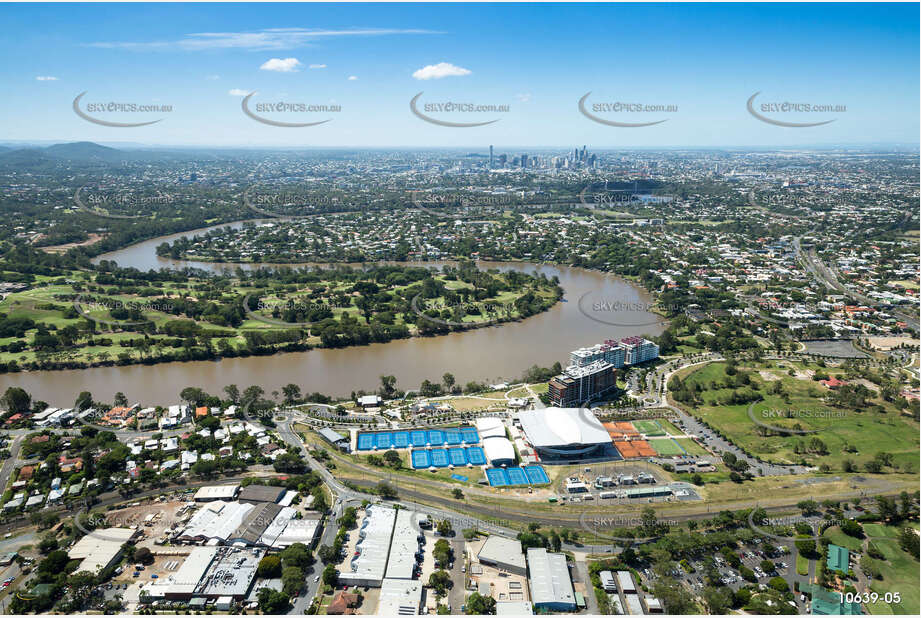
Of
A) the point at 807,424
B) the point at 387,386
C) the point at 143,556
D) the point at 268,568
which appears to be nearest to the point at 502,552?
the point at 268,568

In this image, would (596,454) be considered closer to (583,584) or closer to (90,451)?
(583,584)

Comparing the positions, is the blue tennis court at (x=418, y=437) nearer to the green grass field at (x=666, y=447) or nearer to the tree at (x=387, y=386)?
the tree at (x=387, y=386)

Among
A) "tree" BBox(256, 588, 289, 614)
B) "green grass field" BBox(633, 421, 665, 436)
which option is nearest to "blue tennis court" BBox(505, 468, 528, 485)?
"green grass field" BBox(633, 421, 665, 436)

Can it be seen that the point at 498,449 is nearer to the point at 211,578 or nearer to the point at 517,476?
the point at 517,476

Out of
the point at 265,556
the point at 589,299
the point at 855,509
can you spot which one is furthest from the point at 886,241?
the point at 265,556

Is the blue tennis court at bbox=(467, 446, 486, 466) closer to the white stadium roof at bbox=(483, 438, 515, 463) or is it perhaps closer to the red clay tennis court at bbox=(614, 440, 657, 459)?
the white stadium roof at bbox=(483, 438, 515, 463)

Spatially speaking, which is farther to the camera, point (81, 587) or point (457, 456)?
point (457, 456)
